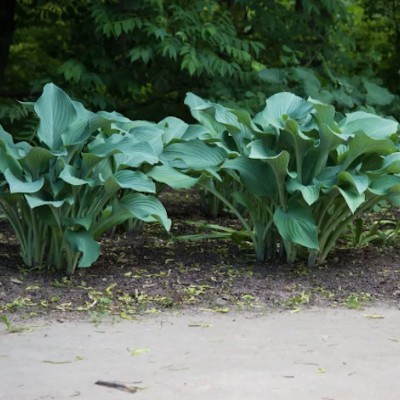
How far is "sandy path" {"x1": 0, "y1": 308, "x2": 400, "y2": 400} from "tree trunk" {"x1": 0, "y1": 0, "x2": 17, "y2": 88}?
5.37 metres

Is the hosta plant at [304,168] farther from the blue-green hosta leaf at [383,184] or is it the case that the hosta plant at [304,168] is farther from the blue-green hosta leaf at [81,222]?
the blue-green hosta leaf at [81,222]

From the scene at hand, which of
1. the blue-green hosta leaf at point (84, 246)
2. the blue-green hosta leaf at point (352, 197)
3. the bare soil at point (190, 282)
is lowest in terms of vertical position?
the bare soil at point (190, 282)

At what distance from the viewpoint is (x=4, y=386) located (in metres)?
3.01

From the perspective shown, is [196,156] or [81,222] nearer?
[81,222]

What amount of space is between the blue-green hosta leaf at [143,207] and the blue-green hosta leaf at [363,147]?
3.81 ft

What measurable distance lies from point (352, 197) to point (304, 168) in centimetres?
48

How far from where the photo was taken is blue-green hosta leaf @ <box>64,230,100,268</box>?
4469 millimetres

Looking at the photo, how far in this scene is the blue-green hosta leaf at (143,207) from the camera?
460cm

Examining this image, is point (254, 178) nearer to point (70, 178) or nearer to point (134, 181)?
point (134, 181)

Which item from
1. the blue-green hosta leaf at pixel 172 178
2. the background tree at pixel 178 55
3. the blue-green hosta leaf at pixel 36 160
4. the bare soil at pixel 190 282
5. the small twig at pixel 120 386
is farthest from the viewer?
the background tree at pixel 178 55

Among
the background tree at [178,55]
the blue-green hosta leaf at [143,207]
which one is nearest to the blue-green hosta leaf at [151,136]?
the blue-green hosta leaf at [143,207]

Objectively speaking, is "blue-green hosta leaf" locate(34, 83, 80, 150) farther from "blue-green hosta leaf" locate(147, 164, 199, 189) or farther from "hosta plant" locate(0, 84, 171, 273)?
"blue-green hosta leaf" locate(147, 164, 199, 189)

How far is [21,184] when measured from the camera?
4.37 m

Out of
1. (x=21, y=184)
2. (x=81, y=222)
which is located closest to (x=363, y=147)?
(x=81, y=222)
